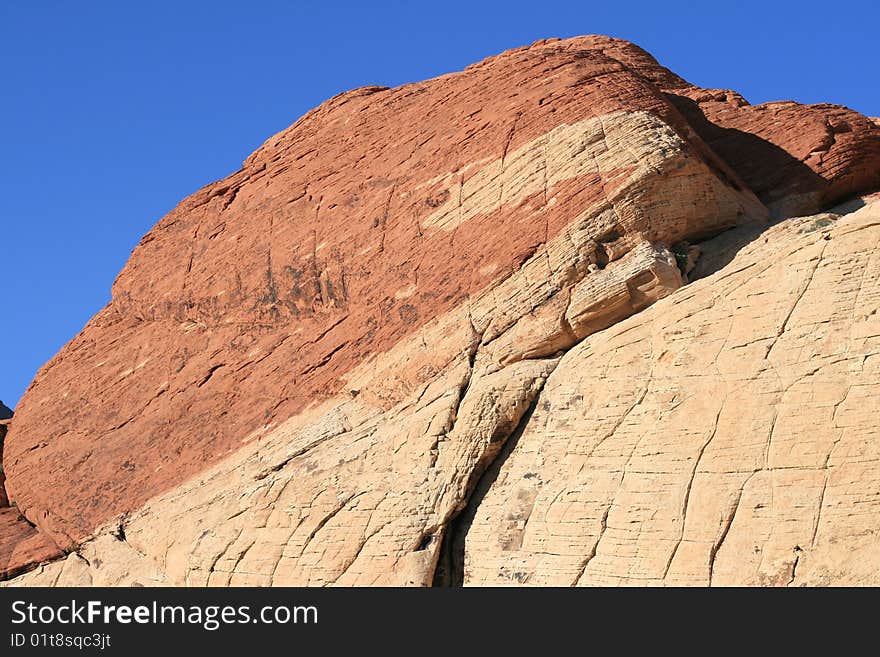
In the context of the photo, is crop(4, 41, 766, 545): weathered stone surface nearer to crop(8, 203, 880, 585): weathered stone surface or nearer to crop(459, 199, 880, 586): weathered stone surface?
crop(8, 203, 880, 585): weathered stone surface

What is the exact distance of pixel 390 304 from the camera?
20.6 metres

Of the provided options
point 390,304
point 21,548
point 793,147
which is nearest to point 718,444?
point 390,304

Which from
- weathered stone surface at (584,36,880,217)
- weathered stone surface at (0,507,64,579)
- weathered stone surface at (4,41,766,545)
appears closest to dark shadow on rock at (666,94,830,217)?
weathered stone surface at (584,36,880,217)

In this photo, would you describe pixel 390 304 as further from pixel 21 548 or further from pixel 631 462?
pixel 21 548

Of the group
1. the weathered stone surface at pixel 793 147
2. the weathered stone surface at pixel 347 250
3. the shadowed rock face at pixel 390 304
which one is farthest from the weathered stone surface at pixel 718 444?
the weathered stone surface at pixel 793 147

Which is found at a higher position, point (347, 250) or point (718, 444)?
point (347, 250)

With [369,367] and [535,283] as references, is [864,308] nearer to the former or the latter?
[535,283]

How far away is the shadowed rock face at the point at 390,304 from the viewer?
18500mm

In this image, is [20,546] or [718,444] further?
[20,546]

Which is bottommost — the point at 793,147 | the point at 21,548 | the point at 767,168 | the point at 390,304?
the point at 21,548

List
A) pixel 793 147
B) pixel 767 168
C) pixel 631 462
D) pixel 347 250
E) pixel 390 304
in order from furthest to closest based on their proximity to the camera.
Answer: pixel 347 250 → pixel 793 147 → pixel 767 168 → pixel 390 304 → pixel 631 462

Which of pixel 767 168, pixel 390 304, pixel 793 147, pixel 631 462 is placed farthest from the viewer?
pixel 793 147

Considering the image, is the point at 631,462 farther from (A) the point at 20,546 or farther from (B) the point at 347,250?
(A) the point at 20,546

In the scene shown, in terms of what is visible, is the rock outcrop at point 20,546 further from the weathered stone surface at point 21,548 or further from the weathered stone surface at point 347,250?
the weathered stone surface at point 347,250
